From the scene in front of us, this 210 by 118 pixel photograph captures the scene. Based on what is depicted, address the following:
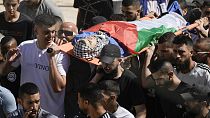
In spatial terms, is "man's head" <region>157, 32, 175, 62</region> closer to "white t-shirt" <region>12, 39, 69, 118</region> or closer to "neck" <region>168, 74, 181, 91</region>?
"neck" <region>168, 74, 181, 91</region>

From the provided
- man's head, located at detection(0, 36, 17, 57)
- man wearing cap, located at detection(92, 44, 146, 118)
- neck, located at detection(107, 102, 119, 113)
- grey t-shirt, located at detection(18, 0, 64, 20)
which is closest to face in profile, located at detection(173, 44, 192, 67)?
man wearing cap, located at detection(92, 44, 146, 118)

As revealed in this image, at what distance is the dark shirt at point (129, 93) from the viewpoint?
20.4 feet

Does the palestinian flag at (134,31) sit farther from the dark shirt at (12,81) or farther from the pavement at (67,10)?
the pavement at (67,10)

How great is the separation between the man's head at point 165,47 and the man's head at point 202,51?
325mm

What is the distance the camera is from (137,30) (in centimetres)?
709

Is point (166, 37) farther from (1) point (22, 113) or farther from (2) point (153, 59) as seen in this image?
(1) point (22, 113)

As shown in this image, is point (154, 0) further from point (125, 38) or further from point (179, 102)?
point (179, 102)

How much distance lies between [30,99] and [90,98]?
0.82m

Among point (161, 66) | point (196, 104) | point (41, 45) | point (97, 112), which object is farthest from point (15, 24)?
point (196, 104)

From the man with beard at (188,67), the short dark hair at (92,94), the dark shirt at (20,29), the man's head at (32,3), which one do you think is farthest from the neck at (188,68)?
the man's head at (32,3)

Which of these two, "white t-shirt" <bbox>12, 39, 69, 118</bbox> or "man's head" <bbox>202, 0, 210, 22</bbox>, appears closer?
"white t-shirt" <bbox>12, 39, 69, 118</bbox>

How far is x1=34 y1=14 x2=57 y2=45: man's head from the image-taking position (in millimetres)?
6582

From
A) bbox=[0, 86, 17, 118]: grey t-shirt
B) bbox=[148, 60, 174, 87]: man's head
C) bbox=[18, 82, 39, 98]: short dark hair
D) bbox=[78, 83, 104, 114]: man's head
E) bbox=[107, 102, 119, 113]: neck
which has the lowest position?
bbox=[0, 86, 17, 118]: grey t-shirt

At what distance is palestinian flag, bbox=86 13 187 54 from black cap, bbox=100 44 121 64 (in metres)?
0.43
